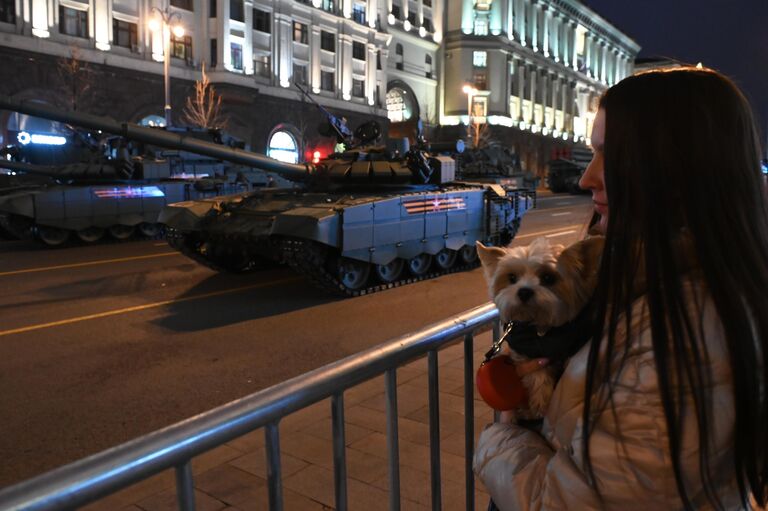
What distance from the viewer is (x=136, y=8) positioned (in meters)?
37.8

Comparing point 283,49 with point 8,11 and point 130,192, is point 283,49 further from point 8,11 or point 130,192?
point 130,192

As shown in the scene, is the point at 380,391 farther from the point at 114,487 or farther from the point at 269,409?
the point at 114,487

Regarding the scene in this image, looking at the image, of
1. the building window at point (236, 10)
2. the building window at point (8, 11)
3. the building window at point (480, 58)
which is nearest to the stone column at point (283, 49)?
the building window at point (236, 10)

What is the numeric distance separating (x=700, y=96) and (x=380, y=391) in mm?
4427

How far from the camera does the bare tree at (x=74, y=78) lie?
31.4 meters

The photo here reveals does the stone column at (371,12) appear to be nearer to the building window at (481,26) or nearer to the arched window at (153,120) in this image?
the building window at (481,26)

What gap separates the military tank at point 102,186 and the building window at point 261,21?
26.6 meters

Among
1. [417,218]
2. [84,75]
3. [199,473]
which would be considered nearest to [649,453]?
[199,473]

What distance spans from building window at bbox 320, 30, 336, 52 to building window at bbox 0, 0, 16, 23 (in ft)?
80.5

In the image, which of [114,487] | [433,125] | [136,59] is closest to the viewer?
[114,487]

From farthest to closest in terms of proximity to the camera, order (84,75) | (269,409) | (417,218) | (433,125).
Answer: (433,125)
(84,75)
(417,218)
(269,409)

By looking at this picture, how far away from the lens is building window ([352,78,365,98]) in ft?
184

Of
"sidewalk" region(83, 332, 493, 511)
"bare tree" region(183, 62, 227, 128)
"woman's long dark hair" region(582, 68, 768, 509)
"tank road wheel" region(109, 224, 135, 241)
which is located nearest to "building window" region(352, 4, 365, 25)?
"bare tree" region(183, 62, 227, 128)

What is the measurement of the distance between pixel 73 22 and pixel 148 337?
3199 cm
